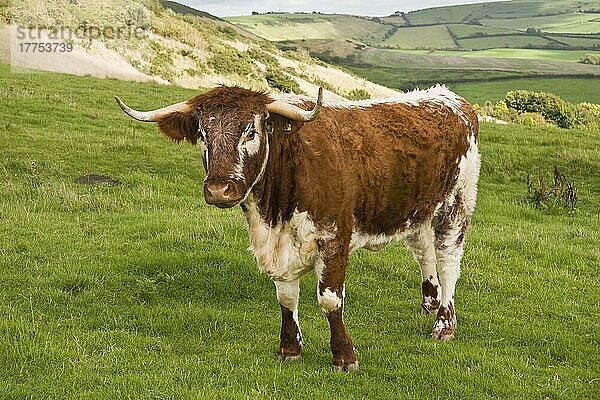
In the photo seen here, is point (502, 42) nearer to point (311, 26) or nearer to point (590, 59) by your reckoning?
point (590, 59)

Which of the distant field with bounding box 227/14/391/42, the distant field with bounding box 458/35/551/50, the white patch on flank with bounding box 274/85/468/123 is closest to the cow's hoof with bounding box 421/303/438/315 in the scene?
the white patch on flank with bounding box 274/85/468/123

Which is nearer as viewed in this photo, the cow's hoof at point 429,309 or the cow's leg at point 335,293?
the cow's leg at point 335,293

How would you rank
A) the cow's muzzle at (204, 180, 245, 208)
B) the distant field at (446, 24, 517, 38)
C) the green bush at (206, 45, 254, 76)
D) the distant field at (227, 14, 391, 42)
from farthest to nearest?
1. the distant field at (446, 24, 517, 38)
2. the distant field at (227, 14, 391, 42)
3. the green bush at (206, 45, 254, 76)
4. the cow's muzzle at (204, 180, 245, 208)

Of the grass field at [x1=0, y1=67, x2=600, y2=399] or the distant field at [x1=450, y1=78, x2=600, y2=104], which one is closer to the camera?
the grass field at [x1=0, y1=67, x2=600, y2=399]

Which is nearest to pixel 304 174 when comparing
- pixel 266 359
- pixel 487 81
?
pixel 266 359

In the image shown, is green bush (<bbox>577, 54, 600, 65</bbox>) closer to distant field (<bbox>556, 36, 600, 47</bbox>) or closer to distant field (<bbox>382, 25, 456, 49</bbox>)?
distant field (<bbox>556, 36, 600, 47</bbox>)

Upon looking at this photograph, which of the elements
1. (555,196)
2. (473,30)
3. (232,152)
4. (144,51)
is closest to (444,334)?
(232,152)

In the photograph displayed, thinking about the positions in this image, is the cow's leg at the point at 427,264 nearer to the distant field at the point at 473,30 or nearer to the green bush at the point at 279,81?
the green bush at the point at 279,81

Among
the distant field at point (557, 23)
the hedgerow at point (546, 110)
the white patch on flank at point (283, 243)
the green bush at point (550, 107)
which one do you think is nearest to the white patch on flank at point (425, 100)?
the white patch on flank at point (283, 243)

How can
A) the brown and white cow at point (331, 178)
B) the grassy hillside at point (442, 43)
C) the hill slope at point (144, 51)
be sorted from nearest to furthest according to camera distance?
the brown and white cow at point (331, 178)
the hill slope at point (144, 51)
the grassy hillside at point (442, 43)

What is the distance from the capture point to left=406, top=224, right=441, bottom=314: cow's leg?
915 cm

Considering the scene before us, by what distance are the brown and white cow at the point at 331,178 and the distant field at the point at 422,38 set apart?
465 ft

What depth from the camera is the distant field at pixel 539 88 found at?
84688mm

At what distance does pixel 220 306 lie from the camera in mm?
9117
